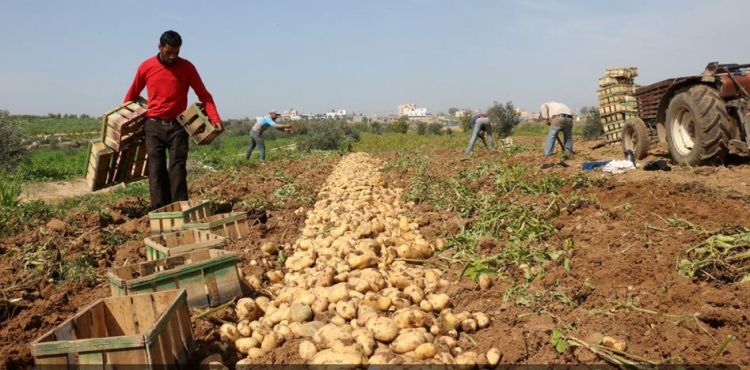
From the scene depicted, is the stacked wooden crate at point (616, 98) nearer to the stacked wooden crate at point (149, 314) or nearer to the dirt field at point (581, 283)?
the dirt field at point (581, 283)

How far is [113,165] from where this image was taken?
22.1 feet

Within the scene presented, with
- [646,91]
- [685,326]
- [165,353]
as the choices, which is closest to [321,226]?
[165,353]

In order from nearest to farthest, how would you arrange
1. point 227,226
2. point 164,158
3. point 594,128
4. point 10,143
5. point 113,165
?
point 227,226 → point 164,158 → point 113,165 → point 10,143 → point 594,128

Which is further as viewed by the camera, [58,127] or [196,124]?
[58,127]

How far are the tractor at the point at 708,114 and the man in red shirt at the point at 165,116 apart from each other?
6430 mm

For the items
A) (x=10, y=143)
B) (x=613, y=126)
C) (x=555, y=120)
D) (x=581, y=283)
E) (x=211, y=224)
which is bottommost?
(x=581, y=283)

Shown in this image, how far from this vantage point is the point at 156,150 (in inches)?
242

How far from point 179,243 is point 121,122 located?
2314 mm

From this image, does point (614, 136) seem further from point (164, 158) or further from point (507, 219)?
point (164, 158)

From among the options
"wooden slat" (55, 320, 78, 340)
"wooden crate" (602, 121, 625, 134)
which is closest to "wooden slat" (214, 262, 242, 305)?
"wooden slat" (55, 320, 78, 340)

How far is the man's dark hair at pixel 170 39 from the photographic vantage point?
5.77 m

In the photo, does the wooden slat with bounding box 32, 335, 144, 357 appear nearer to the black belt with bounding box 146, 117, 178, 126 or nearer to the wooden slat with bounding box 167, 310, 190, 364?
the wooden slat with bounding box 167, 310, 190, 364

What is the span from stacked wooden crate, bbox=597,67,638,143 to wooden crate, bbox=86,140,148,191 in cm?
975

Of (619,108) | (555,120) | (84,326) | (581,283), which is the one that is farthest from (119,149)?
(619,108)
